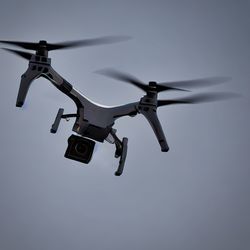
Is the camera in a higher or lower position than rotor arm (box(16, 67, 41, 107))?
lower

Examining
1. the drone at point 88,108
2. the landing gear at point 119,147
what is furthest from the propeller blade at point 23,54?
the landing gear at point 119,147

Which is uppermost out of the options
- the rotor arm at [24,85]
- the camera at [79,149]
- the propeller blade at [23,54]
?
the propeller blade at [23,54]

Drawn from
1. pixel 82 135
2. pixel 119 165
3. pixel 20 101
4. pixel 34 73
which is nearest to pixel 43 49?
pixel 34 73

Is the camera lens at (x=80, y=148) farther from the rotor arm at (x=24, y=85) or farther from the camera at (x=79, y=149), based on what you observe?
the rotor arm at (x=24, y=85)

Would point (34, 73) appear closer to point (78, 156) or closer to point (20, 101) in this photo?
point (20, 101)

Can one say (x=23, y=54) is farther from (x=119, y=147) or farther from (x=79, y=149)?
(x=119, y=147)

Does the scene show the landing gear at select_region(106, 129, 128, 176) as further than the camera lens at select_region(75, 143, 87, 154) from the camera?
Yes

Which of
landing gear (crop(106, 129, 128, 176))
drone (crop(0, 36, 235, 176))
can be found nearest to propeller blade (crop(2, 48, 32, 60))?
drone (crop(0, 36, 235, 176))

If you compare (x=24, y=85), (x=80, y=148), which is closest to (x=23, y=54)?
(x=24, y=85)

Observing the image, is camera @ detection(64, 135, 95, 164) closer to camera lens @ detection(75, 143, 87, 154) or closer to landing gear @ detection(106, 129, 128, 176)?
camera lens @ detection(75, 143, 87, 154)
